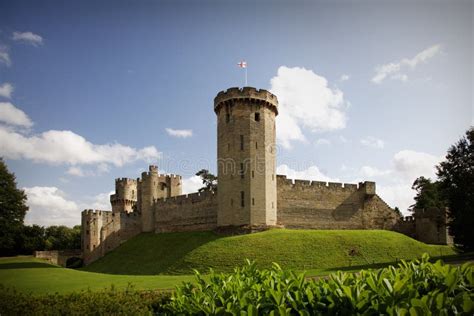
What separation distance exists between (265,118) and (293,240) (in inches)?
520

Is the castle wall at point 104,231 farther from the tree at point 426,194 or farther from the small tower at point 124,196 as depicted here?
the tree at point 426,194

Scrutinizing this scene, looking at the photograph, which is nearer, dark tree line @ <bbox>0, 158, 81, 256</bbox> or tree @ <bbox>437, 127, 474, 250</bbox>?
tree @ <bbox>437, 127, 474, 250</bbox>

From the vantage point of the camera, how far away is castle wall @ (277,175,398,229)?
137 feet

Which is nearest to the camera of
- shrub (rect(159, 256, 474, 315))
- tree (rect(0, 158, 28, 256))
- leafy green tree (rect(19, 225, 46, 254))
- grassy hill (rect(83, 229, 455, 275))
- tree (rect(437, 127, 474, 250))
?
shrub (rect(159, 256, 474, 315))

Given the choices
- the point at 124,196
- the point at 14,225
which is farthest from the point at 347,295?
the point at 124,196

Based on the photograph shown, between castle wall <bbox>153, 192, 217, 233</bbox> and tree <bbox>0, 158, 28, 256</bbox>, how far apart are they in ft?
56.4

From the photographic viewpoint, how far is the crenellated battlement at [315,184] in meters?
42.3

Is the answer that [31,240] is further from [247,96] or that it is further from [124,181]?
[247,96]

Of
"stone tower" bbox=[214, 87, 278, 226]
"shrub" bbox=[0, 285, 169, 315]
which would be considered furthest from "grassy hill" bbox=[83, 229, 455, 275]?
"shrub" bbox=[0, 285, 169, 315]

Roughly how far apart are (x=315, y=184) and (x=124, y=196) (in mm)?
31445

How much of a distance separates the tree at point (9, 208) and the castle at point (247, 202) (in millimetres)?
8030

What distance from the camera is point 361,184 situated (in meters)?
46.3

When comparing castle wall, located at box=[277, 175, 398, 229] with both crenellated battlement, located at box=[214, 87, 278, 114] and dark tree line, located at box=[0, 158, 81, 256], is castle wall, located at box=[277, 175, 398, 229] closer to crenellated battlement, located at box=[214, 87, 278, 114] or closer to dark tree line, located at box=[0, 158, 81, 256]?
crenellated battlement, located at box=[214, 87, 278, 114]

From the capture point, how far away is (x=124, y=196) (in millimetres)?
59312
